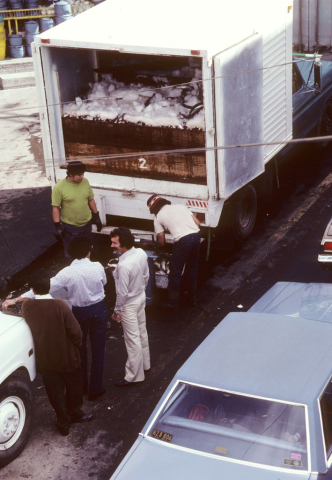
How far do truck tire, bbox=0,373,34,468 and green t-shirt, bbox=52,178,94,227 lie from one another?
2.90 metres

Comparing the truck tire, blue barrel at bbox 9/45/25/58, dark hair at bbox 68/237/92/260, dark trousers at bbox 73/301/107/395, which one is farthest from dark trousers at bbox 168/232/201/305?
blue barrel at bbox 9/45/25/58

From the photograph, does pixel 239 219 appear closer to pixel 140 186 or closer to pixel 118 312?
pixel 140 186

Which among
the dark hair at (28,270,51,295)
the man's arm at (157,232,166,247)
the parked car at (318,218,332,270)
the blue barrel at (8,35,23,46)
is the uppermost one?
the blue barrel at (8,35,23,46)

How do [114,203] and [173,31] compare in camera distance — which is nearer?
[173,31]

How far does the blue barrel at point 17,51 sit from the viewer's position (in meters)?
18.4

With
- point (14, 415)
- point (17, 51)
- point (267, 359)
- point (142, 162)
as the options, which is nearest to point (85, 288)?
point (14, 415)

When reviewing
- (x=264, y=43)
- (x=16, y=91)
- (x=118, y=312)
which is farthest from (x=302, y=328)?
(x=16, y=91)

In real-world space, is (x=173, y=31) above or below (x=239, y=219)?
A: above

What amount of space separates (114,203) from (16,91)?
961 centimetres

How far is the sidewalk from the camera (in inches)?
383

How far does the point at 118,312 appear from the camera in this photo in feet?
21.4

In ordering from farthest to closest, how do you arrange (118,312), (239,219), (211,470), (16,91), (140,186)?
(16,91)
(239,219)
(140,186)
(118,312)
(211,470)

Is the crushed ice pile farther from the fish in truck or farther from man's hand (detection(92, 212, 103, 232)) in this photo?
man's hand (detection(92, 212, 103, 232))

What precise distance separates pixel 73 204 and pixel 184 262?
1561 mm
